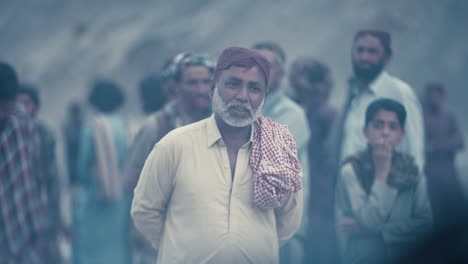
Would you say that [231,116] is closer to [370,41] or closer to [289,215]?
[289,215]

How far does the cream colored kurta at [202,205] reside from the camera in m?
3.27

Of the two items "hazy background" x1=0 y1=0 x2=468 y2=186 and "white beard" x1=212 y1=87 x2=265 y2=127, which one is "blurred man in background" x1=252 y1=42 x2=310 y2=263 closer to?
"white beard" x1=212 y1=87 x2=265 y2=127

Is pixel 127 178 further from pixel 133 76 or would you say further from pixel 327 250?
pixel 133 76

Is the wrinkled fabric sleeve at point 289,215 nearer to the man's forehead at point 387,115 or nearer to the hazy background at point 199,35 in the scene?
the man's forehead at point 387,115

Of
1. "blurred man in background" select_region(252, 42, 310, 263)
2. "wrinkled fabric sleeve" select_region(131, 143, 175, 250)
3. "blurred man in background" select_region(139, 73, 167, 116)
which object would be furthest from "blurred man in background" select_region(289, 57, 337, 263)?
"wrinkled fabric sleeve" select_region(131, 143, 175, 250)

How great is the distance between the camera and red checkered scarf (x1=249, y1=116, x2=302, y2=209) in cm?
325

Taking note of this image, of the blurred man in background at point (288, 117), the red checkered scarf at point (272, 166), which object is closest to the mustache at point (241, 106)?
the red checkered scarf at point (272, 166)

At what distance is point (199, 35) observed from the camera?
18406 mm

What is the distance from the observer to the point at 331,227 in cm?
588

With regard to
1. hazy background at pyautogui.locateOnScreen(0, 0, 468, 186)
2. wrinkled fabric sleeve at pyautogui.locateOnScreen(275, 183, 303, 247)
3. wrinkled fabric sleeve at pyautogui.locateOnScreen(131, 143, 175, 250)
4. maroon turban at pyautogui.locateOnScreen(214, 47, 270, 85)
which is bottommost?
wrinkled fabric sleeve at pyautogui.locateOnScreen(275, 183, 303, 247)

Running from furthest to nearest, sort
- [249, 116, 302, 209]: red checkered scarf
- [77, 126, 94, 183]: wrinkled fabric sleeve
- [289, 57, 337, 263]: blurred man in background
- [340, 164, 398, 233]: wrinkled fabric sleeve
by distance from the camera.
A: [77, 126, 94, 183]: wrinkled fabric sleeve
[289, 57, 337, 263]: blurred man in background
[340, 164, 398, 233]: wrinkled fabric sleeve
[249, 116, 302, 209]: red checkered scarf

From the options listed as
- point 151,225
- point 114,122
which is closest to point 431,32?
point 114,122

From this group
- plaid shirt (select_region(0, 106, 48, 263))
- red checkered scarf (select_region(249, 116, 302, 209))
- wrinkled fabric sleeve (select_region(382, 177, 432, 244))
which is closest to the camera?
red checkered scarf (select_region(249, 116, 302, 209))

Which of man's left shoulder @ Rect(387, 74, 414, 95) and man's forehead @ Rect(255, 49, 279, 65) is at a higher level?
man's forehead @ Rect(255, 49, 279, 65)
